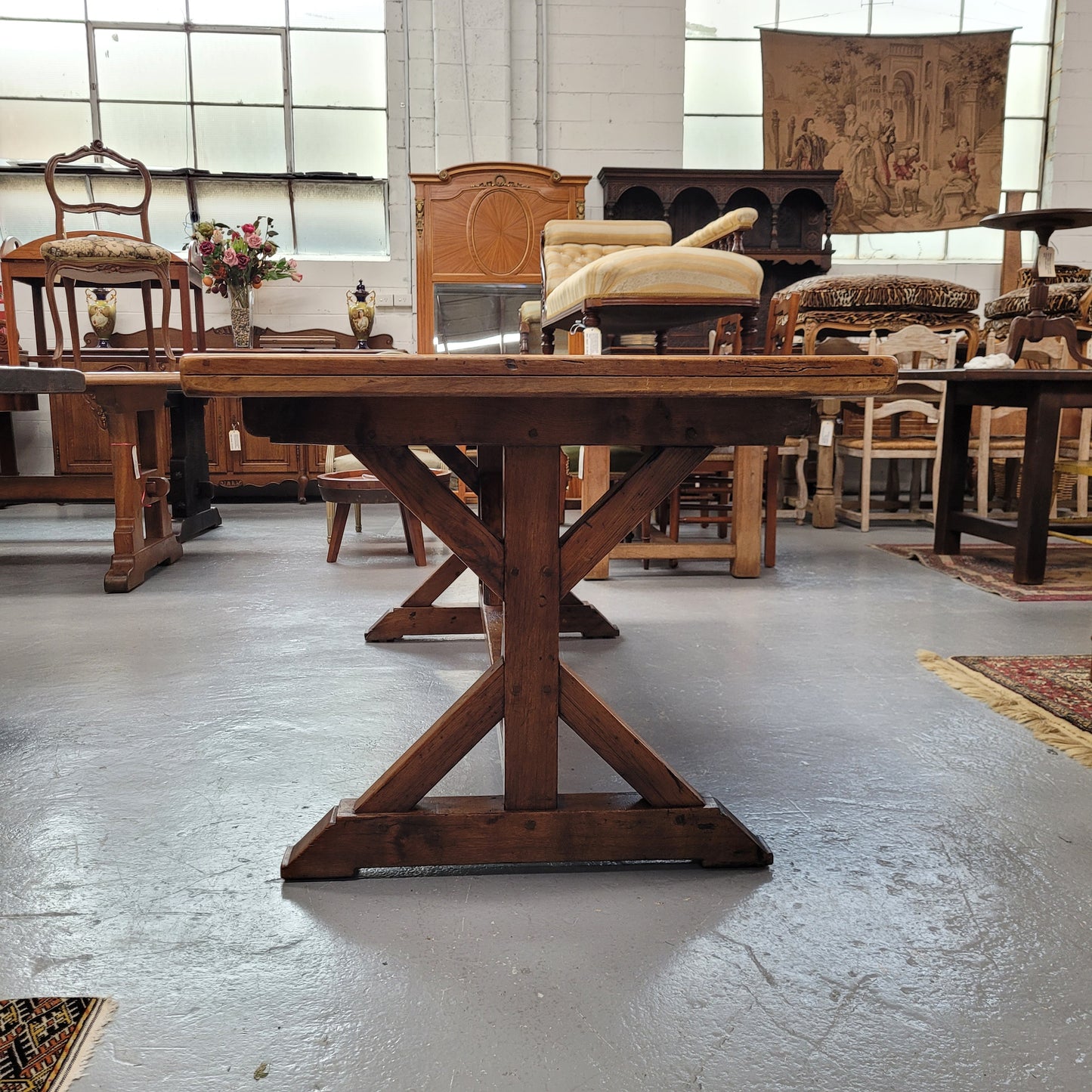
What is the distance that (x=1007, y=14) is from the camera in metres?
6.72

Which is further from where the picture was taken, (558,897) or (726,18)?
(726,18)

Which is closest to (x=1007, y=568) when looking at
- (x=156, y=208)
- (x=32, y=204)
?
(x=156, y=208)

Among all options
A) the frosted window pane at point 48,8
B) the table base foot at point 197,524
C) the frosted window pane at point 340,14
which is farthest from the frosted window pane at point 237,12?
the table base foot at point 197,524

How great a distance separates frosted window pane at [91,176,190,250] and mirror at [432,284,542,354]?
6.18 feet

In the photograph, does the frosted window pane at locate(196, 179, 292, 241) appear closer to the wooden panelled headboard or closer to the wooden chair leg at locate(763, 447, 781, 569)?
the wooden panelled headboard

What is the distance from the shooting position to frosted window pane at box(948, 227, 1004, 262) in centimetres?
690

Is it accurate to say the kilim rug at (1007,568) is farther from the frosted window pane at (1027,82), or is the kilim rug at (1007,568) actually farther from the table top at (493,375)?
the frosted window pane at (1027,82)

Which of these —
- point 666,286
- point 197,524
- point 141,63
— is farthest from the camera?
point 141,63

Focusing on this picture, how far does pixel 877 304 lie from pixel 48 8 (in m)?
5.59

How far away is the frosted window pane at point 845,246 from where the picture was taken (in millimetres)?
6816

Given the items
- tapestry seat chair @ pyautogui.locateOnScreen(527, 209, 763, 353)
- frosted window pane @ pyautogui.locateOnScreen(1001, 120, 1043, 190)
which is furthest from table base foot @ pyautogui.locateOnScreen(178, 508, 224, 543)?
frosted window pane @ pyautogui.locateOnScreen(1001, 120, 1043, 190)

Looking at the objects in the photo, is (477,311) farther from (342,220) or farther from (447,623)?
(447,623)

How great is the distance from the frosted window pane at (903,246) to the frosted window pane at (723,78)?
3.96ft

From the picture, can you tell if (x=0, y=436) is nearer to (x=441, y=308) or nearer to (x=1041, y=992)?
(x=441, y=308)
